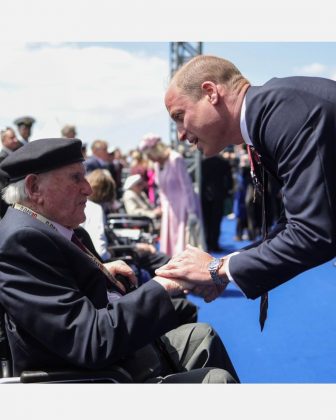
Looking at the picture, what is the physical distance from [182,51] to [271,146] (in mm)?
6938

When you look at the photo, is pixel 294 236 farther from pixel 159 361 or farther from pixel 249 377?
pixel 249 377

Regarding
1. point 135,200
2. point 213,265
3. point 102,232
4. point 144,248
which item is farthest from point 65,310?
point 135,200

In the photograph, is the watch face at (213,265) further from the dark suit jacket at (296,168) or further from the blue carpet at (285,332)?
the blue carpet at (285,332)

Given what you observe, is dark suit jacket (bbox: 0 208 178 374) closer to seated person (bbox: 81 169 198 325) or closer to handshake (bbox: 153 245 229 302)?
handshake (bbox: 153 245 229 302)

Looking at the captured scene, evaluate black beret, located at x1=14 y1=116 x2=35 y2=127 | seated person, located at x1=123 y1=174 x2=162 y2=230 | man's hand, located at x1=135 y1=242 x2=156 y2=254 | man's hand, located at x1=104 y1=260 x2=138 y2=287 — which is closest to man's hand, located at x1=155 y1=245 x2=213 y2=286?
man's hand, located at x1=104 y1=260 x2=138 y2=287

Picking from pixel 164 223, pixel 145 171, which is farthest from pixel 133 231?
pixel 145 171

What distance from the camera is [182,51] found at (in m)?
8.46

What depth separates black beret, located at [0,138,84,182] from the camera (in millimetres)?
2107

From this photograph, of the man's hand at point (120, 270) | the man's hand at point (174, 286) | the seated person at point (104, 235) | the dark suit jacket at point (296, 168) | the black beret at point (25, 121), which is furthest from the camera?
the black beret at point (25, 121)

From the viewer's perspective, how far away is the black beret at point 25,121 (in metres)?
7.27

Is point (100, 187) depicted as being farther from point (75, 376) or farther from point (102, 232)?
point (75, 376)

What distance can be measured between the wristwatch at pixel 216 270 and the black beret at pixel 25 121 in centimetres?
574

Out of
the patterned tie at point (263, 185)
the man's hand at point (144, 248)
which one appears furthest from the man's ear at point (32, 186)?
the man's hand at point (144, 248)

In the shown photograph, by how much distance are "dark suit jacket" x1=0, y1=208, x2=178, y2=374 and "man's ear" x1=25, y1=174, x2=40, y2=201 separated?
17 cm
